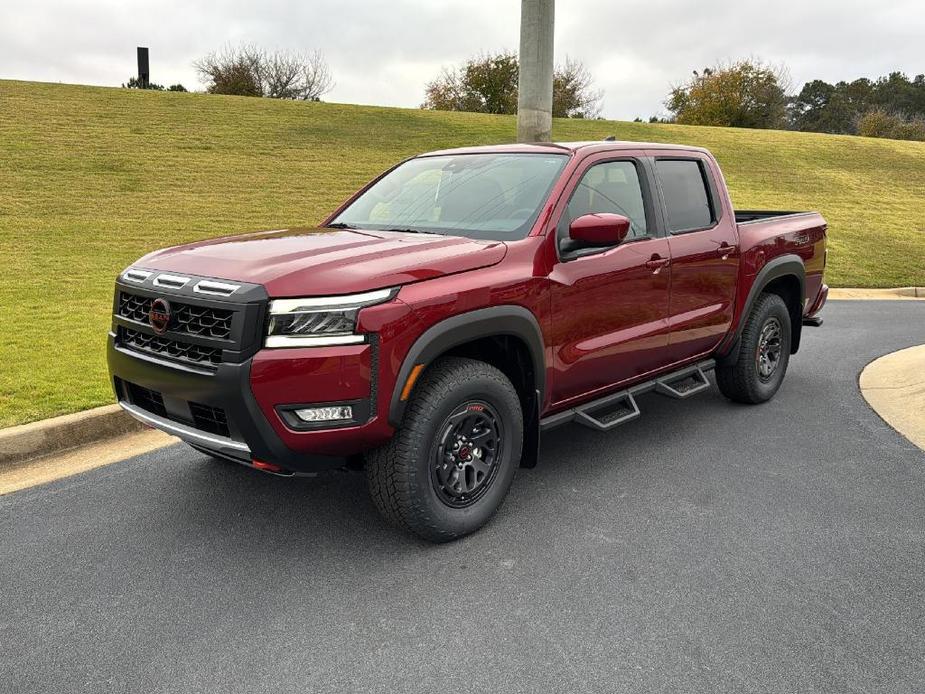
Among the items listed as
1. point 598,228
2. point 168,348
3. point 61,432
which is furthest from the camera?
point 61,432

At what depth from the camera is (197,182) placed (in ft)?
63.6

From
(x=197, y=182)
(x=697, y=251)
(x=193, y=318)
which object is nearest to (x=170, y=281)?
(x=193, y=318)

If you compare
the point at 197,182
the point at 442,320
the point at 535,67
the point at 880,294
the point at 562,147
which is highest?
the point at 535,67

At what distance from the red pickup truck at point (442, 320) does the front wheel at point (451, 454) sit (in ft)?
0.03

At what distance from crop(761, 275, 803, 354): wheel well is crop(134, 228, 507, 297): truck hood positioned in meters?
3.28

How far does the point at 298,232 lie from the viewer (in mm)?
4207

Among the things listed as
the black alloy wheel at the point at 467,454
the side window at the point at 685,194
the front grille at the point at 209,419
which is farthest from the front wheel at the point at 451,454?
the side window at the point at 685,194

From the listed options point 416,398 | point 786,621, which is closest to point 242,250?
point 416,398

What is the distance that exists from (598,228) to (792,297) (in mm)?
3079

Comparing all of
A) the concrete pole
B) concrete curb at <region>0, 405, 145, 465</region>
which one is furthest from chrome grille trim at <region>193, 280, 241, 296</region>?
the concrete pole

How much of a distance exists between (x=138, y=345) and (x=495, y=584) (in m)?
1.98

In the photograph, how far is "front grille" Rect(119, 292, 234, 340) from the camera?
3152 millimetres

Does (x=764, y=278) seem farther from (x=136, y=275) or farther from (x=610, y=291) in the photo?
(x=136, y=275)

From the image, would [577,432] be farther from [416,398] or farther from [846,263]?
[846,263]
